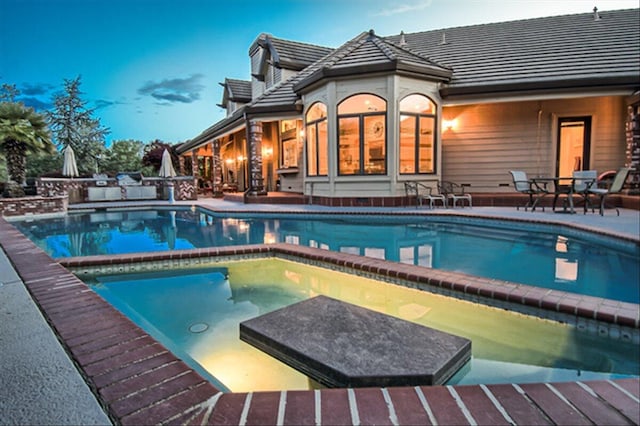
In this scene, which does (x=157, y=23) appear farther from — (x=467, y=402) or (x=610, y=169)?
(x=467, y=402)

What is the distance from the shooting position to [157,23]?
1674 inches

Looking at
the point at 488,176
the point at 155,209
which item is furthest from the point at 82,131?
→ the point at 488,176

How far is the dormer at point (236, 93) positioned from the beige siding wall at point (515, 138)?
9.99 m

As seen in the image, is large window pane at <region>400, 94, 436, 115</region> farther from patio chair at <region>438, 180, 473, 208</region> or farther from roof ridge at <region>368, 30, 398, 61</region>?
patio chair at <region>438, 180, 473, 208</region>

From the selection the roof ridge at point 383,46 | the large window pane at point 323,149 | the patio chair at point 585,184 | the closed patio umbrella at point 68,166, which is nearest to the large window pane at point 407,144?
the roof ridge at point 383,46

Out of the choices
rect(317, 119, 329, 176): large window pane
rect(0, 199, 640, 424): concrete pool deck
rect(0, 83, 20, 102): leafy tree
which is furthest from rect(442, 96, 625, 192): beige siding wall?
rect(0, 83, 20, 102): leafy tree

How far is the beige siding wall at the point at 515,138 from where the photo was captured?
33.5 feet

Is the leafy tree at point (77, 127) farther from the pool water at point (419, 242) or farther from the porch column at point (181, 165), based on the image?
the pool water at point (419, 242)

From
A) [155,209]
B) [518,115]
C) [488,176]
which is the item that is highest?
[518,115]

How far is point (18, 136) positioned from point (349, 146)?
10738 mm

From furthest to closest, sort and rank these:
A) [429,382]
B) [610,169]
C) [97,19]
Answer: [97,19] < [610,169] < [429,382]

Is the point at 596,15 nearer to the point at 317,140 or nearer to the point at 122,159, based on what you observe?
the point at 317,140

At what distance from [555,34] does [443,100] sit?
494cm

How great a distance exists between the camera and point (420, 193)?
32.7ft
